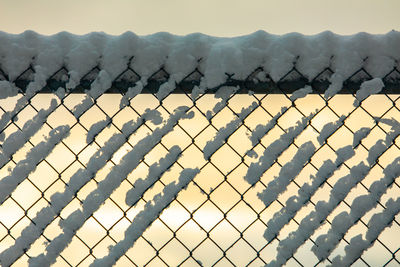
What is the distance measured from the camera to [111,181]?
2297mm

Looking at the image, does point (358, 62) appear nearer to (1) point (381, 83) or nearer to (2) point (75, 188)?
(1) point (381, 83)

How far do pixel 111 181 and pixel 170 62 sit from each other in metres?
0.60

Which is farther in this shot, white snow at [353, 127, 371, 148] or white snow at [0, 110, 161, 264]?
white snow at [353, 127, 371, 148]

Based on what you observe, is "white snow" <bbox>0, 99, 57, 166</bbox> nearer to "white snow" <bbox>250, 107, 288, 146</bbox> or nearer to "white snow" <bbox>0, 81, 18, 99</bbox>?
"white snow" <bbox>0, 81, 18, 99</bbox>

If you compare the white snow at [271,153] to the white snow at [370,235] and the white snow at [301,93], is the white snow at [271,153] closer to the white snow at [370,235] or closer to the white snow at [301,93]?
the white snow at [301,93]

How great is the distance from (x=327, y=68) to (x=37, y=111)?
1.34 meters

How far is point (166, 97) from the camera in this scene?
2.27 meters

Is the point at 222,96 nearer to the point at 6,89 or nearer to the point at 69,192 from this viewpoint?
the point at 69,192

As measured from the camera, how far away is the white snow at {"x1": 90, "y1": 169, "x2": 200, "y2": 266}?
7.57 ft

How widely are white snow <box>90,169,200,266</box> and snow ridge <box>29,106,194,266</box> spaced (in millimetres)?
175

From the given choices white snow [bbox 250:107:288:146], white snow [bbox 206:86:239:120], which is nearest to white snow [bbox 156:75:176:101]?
white snow [bbox 206:86:239:120]

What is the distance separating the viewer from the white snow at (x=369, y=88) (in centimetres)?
234

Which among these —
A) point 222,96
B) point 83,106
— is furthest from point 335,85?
point 83,106

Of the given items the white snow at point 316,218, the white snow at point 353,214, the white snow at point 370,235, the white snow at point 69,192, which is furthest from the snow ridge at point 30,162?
the white snow at point 370,235
